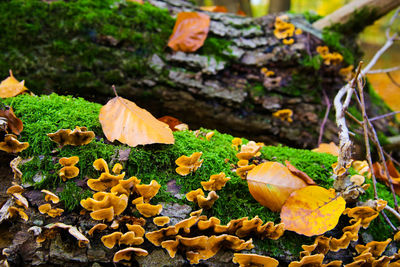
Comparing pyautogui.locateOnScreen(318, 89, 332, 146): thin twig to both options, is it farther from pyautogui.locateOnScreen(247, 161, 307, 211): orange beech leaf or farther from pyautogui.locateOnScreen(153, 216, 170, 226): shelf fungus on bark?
pyautogui.locateOnScreen(153, 216, 170, 226): shelf fungus on bark

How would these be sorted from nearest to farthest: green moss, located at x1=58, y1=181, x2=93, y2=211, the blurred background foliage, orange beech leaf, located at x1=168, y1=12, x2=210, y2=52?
green moss, located at x1=58, y1=181, x2=93, y2=211 → orange beech leaf, located at x1=168, y1=12, x2=210, y2=52 → the blurred background foliage

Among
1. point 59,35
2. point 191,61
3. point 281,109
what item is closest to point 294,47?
point 281,109

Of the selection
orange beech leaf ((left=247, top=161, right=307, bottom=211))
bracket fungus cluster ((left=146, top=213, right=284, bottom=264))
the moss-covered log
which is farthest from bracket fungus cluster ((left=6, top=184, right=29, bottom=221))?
the moss-covered log

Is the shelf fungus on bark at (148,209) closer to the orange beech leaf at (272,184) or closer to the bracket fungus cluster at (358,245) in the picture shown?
the orange beech leaf at (272,184)

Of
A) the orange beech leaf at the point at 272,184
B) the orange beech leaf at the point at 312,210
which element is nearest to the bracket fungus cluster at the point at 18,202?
the orange beech leaf at the point at 272,184

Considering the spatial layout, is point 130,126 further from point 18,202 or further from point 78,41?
point 78,41

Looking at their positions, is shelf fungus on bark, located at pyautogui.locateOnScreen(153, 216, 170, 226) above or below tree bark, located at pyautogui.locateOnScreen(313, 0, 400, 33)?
below
